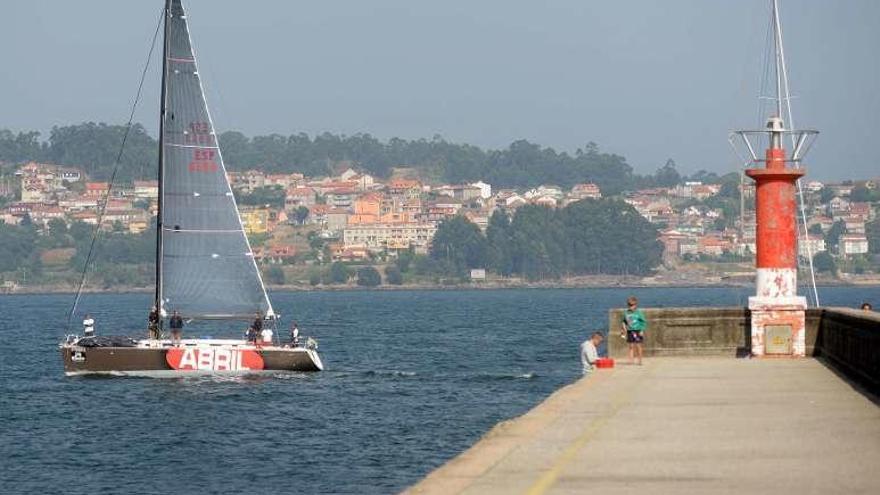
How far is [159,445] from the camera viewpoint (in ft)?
122

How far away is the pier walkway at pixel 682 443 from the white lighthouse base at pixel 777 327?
5541 millimetres

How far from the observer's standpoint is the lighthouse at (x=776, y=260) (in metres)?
33.9

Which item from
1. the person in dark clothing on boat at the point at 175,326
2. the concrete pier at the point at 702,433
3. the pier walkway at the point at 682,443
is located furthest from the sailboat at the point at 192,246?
the pier walkway at the point at 682,443

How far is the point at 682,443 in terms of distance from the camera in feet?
65.7

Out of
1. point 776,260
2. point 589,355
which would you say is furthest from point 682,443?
point 776,260

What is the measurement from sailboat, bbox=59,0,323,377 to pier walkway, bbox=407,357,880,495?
28.2 metres

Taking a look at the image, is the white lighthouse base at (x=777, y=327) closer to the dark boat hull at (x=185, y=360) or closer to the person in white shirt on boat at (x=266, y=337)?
the dark boat hull at (x=185, y=360)

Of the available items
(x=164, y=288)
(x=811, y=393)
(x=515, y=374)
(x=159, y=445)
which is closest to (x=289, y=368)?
(x=164, y=288)

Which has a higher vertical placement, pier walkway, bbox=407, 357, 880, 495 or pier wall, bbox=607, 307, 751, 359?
pier wall, bbox=607, 307, 751, 359

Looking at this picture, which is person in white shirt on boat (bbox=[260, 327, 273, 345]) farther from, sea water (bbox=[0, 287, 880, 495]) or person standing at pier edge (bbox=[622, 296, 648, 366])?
person standing at pier edge (bbox=[622, 296, 648, 366])

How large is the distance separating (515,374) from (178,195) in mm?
13275

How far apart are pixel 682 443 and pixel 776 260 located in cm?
1456

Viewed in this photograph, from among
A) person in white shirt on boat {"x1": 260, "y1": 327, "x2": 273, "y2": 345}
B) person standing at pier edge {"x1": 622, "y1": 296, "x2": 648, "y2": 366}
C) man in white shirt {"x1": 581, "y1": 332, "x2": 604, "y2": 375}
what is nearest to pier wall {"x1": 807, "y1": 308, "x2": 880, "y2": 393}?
person standing at pier edge {"x1": 622, "y1": 296, "x2": 648, "y2": 366}

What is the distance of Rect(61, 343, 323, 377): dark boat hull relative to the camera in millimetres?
53219
